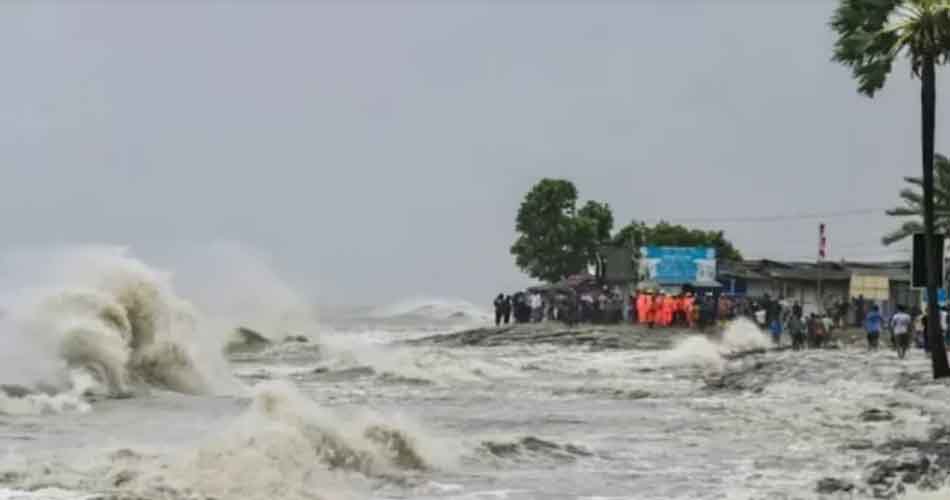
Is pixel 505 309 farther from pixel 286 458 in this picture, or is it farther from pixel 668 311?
pixel 286 458

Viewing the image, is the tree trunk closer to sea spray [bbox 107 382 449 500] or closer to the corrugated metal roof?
sea spray [bbox 107 382 449 500]

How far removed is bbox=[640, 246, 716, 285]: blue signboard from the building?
110cm

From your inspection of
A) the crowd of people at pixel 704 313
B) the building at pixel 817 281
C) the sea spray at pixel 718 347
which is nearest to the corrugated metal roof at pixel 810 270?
the building at pixel 817 281

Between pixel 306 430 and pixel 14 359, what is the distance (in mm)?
13289

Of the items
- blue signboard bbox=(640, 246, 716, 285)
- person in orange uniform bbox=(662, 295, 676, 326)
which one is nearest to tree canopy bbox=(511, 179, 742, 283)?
blue signboard bbox=(640, 246, 716, 285)

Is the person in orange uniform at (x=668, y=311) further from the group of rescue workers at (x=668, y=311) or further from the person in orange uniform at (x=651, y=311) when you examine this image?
the person in orange uniform at (x=651, y=311)

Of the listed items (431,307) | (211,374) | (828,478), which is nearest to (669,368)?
(211,374)

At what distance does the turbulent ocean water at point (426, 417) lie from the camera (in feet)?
41.2

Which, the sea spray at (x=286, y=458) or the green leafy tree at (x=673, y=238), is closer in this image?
the sea spray at (x=286, y=458)

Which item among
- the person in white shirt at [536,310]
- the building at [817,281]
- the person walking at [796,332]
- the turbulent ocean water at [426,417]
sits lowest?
the turbulent ocean water at [426,417]

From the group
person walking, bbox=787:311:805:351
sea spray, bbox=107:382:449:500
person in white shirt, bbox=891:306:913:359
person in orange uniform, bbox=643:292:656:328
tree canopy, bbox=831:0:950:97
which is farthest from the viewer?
person in orange uniform, bbox=643:292:656:328

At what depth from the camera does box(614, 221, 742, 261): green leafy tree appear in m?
80.5

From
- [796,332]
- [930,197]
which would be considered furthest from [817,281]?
[930,197]

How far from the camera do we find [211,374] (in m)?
28.6
